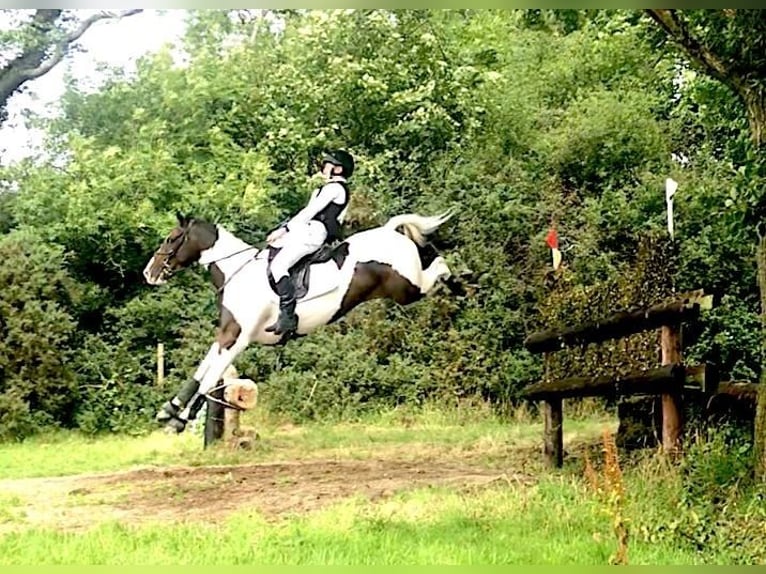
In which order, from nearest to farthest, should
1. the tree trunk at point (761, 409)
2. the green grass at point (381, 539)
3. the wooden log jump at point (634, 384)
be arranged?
the green grass at point (381, 539) < the tree trunk at point (761, 409) < the wooden log jump at point (634, 384)

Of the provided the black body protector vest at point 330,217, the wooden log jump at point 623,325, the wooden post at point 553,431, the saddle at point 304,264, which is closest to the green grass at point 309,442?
the wooden post at point 553,431

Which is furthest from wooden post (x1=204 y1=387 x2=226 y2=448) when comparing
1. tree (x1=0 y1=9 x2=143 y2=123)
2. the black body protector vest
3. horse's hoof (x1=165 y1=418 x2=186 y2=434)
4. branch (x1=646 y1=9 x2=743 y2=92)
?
branch (x1=646 y1=9 x2=743 y2=92)

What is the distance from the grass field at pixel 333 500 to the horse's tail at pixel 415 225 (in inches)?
34.1

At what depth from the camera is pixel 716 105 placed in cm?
617

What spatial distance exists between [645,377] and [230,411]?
187 centimetres

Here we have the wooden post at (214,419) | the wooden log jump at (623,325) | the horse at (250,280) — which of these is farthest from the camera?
the horse at (250,280)

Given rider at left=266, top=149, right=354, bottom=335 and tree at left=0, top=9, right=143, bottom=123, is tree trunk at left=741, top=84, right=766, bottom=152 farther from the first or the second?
tree at left=0, top=9, right=143, bottom=123

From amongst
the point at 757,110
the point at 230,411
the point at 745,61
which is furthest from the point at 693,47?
the point at 230,411

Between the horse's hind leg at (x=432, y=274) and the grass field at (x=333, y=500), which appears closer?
the grass field at (x=333, y=500)

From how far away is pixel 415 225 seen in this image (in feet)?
19.0

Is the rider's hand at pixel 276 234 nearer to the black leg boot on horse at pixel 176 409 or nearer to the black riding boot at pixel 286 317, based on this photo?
the black riding boot at pixel 286 317

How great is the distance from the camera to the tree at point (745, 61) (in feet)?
16.2

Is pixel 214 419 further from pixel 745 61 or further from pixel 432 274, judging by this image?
pixel 745 61

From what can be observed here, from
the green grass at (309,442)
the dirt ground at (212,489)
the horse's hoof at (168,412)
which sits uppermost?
the horse's hoof at (168,412)
